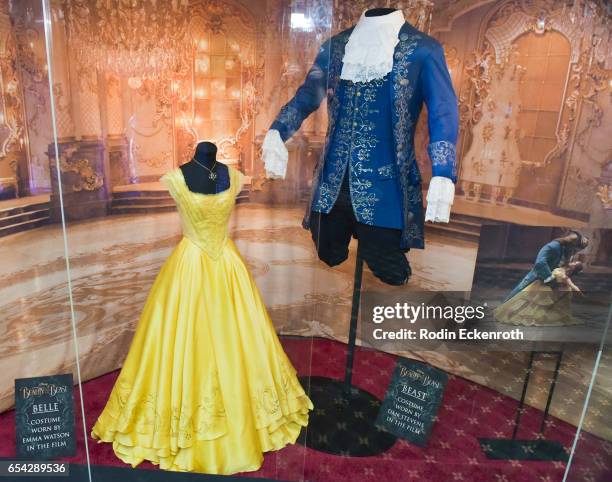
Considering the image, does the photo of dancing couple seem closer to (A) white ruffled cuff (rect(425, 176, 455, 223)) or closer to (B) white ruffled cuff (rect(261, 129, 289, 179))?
(A) white ruffled cuff (rect(425, 176, 455, 223))

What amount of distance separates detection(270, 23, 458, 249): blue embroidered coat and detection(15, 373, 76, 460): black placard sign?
114cm

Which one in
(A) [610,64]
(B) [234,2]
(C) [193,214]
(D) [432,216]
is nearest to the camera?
(D) [432,216]

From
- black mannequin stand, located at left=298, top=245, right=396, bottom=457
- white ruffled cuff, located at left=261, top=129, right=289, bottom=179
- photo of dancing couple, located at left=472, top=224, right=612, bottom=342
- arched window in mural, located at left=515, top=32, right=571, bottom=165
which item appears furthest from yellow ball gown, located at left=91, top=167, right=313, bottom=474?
arched window in mural, located at left=515, top=32, right=571, bottom=165

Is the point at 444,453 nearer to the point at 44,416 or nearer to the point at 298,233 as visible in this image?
the point at 298,233

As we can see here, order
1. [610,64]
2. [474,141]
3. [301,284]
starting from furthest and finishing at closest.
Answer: [301,284] < [474,141] < [610,64]

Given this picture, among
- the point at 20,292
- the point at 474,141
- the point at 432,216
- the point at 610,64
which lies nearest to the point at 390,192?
the point at 432,216

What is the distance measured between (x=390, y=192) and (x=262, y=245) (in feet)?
3.18

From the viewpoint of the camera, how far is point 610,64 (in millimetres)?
1938

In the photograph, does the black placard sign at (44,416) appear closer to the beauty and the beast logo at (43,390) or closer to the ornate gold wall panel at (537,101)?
the beauty and the beast logo at (43,390)

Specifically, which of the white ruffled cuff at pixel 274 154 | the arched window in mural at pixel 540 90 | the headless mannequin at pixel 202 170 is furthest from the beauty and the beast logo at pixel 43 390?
the arched window in mural at pixel 540 90

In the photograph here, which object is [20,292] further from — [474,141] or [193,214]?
[474,141]

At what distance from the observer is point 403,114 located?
1645 mm

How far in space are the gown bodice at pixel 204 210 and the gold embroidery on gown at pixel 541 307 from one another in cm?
113

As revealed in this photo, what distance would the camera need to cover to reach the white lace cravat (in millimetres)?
1638
